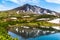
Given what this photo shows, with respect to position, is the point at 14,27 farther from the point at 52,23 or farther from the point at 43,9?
the point at 43,9

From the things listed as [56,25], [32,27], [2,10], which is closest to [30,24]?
[32,27]

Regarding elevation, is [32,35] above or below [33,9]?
above

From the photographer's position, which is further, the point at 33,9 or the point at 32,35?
the point at 33,9

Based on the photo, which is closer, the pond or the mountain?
the pond

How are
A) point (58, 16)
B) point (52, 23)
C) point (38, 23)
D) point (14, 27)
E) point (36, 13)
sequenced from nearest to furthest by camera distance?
point (14, 27) → point (38, 23) → point (52, 23) → point (58, 16) → point (36, 13)

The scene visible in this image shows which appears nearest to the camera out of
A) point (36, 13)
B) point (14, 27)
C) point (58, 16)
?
point (14, 27)

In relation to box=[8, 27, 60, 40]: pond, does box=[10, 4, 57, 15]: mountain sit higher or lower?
lower

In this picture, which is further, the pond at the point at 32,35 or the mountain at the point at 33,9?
the mountain at the point at 33,9

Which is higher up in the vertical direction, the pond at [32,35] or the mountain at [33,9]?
the pond at [32,35]

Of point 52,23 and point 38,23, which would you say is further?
point 52,23
